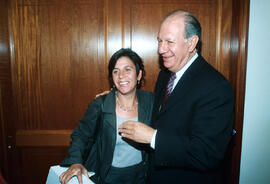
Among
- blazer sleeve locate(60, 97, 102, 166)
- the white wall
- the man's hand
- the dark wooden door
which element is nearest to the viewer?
the man's hand

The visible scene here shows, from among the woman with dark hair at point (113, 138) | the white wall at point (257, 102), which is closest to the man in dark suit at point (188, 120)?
the woman with dark hair at point (113, 138)

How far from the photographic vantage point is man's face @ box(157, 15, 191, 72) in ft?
3.83

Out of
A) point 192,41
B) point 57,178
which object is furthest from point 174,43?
point 57,178

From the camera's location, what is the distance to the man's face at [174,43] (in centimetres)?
117

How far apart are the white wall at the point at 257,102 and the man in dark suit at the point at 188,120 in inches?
27.0

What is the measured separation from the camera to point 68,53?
6.23 feet

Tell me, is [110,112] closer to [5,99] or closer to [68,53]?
[68,53]

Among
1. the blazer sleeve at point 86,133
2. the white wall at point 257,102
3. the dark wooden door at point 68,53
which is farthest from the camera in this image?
the dark wooden door at point 68,53

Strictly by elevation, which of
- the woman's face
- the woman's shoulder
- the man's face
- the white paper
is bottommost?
the white paper

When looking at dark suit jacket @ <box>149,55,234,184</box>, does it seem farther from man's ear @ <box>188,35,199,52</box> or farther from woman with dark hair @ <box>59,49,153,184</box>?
woman with dark hair @ <box>59,49,153,184</box>

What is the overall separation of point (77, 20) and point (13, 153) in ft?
5.29

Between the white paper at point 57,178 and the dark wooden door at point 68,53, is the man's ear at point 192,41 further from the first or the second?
the white paper at point 57,178

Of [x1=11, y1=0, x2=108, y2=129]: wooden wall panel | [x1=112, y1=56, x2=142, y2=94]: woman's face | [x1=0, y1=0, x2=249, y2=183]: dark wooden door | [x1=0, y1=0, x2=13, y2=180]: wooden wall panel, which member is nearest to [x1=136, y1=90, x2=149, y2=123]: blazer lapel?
[x1=112, y1=56, x2=142, y2=94]: woman's face

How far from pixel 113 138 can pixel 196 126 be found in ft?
2.21
